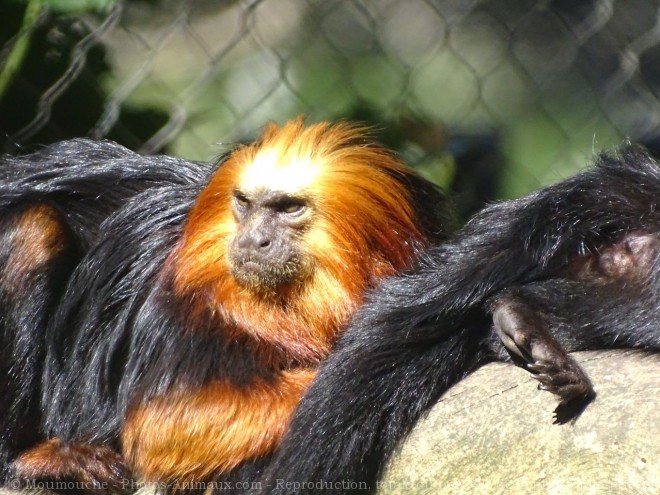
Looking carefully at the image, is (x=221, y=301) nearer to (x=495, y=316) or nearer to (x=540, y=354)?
(x=495, y=316)

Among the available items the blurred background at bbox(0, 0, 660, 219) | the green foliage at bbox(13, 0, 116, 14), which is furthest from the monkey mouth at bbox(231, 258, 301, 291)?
the green foliage at bbox(13, 0, 116, 14)

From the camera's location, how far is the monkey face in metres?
2.63

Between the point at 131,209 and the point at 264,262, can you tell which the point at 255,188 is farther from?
the point at 131,209

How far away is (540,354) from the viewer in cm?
224

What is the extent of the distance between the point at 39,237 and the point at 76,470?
2.01ft

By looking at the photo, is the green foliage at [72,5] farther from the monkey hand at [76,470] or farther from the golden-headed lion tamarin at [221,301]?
the monkey hand at [76,470]

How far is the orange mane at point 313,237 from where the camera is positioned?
2.65m

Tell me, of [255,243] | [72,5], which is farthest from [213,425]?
[72,5]

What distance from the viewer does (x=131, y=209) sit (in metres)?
3.00

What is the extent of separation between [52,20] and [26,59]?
0.18 meters

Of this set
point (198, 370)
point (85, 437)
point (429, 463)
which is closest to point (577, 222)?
point (429, 463)

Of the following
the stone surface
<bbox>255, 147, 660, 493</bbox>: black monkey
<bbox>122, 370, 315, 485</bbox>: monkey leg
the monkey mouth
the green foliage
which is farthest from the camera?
the green foliage

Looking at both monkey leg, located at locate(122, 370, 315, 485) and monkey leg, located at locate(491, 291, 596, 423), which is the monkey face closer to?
monkey leg, located at locate(122, 370, 315, 485)

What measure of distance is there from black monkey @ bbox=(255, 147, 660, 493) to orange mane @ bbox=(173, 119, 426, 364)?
12cm
